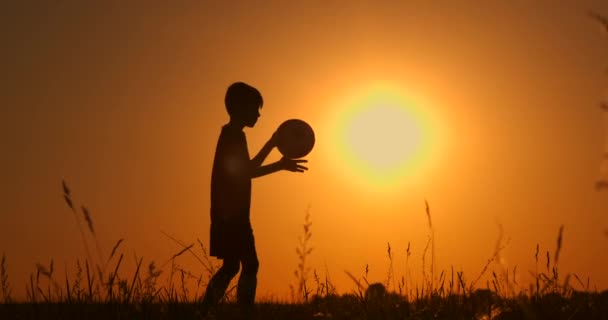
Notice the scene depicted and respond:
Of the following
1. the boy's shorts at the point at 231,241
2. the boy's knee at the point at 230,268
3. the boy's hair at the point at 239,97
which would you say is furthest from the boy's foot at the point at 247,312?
the boy's hair at the point at 239,97

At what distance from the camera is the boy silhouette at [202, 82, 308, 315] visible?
5.88 meters

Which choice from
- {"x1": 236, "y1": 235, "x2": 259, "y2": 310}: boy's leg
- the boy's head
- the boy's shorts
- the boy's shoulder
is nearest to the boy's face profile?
the boy's head

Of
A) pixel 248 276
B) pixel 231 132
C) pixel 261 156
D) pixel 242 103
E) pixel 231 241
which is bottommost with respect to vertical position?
pixel 248 276

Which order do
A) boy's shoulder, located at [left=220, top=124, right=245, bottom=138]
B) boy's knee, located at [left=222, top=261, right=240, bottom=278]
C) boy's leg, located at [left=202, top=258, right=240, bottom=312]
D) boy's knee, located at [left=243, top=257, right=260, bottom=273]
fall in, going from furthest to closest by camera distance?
1. boy's shoulder, located at [left=220, top=124, right=245, bottom=138]
2. boy's knee, located at [left=243, top=257, right=260, bottom=273]
3. boy's knee, located at [left=222, top=261, right=240, bottom=278]
4. boy's leg, located at [left=202, top=258, right=240, bottom=312]

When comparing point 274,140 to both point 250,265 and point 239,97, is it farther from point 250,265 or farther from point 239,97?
point 250,265

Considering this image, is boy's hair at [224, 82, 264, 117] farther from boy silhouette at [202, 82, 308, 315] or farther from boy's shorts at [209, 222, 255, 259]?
boy's shorts at [209, 222, 255, 259]

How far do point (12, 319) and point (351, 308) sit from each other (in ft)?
7.23

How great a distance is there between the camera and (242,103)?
6.27 meters

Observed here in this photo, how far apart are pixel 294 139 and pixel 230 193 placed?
41.5 inches

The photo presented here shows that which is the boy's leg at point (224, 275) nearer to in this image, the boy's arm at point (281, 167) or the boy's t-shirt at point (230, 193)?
the boy's t-shirt at point (230, 193)

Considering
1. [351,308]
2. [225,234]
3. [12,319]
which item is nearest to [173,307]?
[12,319]

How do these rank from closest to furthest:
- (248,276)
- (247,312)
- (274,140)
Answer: (247,312)
(248,276)
(274,140)

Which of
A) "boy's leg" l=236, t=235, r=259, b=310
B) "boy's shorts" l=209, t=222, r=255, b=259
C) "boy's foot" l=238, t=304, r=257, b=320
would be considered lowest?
"boy's foot" l=238, t=304, r=257, b=320

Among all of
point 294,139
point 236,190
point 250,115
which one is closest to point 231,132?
point 250,115
